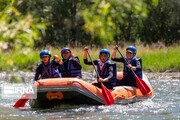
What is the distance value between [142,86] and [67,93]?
1.81 meters

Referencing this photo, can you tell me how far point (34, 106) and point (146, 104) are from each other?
91.3 inches

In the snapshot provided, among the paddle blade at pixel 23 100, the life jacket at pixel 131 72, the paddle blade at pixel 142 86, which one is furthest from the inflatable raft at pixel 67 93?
the life jacket at pixel 131 72

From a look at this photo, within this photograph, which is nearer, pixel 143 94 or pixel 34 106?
pixel 34 106

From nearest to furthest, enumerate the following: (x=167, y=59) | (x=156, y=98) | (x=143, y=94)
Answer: (x=143, y=94)
(x=156, y=98)
(x=167, y=59)

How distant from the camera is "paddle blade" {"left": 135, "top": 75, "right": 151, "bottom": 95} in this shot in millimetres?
7480

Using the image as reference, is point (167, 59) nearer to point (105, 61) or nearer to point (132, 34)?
point (105, 61)

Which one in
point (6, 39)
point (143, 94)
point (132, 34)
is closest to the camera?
point (6, 39)

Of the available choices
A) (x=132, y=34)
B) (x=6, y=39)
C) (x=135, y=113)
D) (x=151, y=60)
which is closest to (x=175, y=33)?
(x=132, y=34)

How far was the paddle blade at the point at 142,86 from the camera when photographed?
295 inches

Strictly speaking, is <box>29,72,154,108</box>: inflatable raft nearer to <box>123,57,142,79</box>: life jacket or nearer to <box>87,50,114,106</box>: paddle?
<box>87,50,114,106</box>: paddle

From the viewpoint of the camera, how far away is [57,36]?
63.7 ft

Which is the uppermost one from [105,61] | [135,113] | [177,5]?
[177,5]

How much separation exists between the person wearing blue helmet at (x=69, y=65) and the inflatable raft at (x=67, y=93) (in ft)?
2.65

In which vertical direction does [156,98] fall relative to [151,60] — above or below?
below
